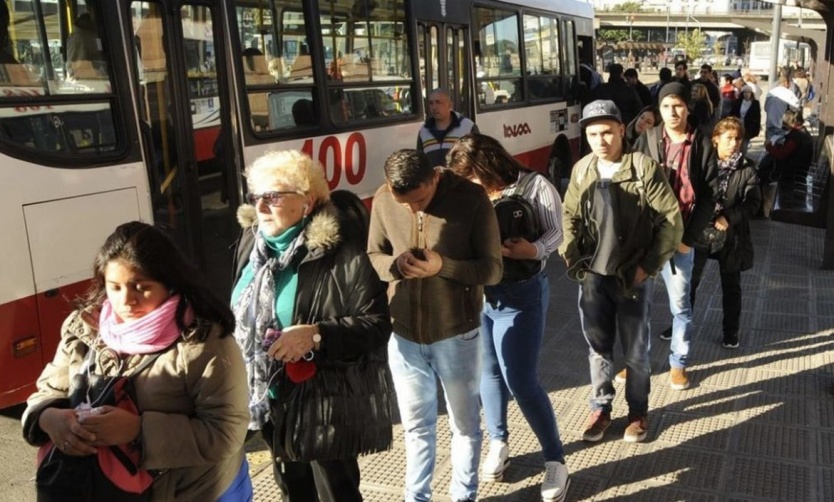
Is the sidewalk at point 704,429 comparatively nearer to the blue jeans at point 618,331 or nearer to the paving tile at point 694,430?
the paving tile at point 694,430

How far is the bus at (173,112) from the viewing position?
4.25 m

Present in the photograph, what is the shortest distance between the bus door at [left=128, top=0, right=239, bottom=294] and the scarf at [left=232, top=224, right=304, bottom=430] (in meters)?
2.59

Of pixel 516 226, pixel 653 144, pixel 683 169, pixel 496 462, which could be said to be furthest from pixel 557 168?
pixel 516 226

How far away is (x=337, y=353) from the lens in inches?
108

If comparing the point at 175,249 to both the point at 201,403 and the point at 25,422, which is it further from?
the point at 25,422

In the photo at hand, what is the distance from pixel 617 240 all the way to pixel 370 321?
1.79 meters

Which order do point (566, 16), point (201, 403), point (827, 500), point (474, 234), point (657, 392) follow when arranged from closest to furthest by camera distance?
point (201, 403)
point (474, 234)
point (827, 500)
point (657, 392)
point (566, 16)

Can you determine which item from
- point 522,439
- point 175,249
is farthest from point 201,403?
point 522,439

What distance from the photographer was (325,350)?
9.01ft

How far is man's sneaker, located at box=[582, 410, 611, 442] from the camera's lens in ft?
14.7

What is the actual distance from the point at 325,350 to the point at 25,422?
932 millimetres

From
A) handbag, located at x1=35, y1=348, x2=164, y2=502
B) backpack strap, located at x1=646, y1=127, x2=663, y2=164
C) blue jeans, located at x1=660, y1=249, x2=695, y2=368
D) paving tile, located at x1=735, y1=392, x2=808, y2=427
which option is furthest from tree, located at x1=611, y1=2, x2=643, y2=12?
handbag, located at x1=35, y1=348, x2=164, y2=502

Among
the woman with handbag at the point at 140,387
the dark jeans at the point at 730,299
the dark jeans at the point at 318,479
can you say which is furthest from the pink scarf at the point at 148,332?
the dark jeans at the point at 730,299

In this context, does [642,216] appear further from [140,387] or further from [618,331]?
[140,387]
